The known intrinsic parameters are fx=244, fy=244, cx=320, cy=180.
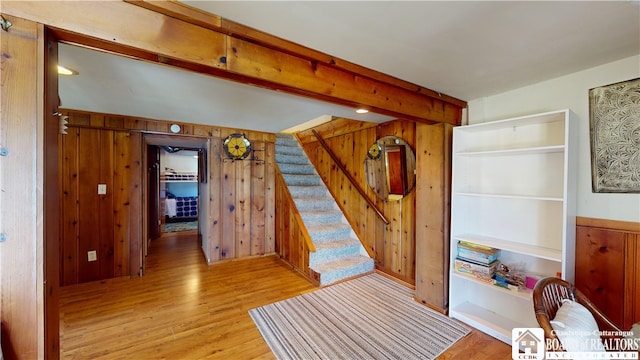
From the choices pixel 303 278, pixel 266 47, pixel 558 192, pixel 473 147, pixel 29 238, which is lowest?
pixel 303 278

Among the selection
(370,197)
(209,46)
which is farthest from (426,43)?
(370,197)

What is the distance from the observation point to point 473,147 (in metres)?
2.37

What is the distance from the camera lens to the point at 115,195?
316 centimetres

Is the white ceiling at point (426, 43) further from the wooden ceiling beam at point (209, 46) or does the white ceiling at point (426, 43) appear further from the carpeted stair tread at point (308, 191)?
the carpeted stair tread at point (308, 191)

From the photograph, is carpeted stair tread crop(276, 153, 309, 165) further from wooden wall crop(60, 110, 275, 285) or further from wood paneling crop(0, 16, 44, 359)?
wood paneling crop(0, 16, 44, 359)

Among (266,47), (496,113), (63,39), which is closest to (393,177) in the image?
(496,113)

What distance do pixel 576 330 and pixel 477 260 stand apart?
121cm

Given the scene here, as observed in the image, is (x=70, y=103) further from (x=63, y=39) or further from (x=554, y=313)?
(x=554, y=313)

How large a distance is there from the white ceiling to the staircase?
78.7 inches

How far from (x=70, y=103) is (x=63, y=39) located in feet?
7.63

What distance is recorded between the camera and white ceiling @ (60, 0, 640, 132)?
1131 millimetres

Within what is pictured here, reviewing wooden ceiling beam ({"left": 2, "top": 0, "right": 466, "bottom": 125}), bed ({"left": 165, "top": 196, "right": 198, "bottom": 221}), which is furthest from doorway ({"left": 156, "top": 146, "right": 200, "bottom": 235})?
wooden ceiling beam ({"left": 2, "top": 0, "right": 466, "bottom": 125})
